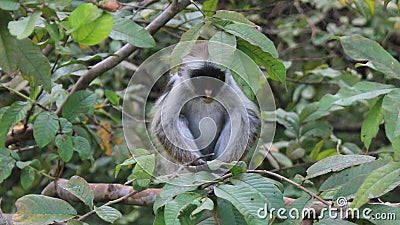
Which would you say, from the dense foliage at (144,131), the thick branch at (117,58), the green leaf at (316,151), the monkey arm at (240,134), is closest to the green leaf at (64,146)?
the dense foliage at (144,131)

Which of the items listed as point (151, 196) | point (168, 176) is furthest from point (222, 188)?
point (151, 196)

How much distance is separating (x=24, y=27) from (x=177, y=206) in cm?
49

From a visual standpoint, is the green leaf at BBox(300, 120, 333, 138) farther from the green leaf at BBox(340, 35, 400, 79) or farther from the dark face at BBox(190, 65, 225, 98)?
the green leaf at BBox(340, 35, 400, 79)

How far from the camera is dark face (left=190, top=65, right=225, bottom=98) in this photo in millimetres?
1671

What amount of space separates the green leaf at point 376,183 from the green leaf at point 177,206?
1.17ft

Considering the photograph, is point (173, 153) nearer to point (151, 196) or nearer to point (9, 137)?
point (151, 196)

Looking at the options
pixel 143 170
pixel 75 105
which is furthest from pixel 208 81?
pixel 75 105

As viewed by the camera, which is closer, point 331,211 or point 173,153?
point 331,211

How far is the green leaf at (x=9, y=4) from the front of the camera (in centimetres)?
119

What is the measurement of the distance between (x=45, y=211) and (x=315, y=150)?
1.42 metres

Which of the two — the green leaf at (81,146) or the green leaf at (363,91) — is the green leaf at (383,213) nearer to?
the green leaf at (363,91)

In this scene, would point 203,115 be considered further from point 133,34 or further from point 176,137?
point 133,34

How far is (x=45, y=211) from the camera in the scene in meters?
1.39

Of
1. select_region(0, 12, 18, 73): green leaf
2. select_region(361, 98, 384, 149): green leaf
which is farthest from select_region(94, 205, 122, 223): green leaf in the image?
select_region(361, 98, 384, 149): green leaf
